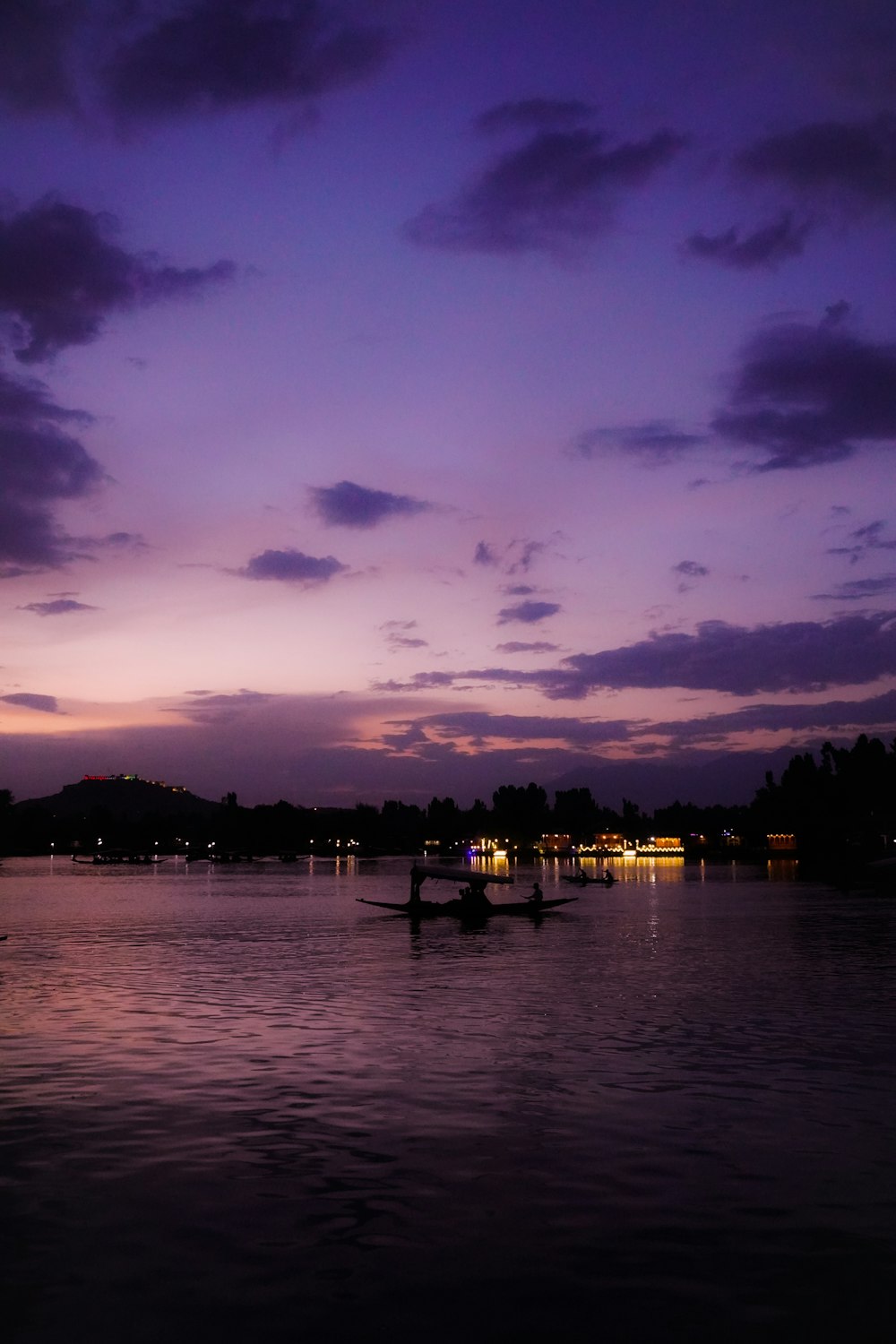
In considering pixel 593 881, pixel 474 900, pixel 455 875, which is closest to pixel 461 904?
pixel 474 900

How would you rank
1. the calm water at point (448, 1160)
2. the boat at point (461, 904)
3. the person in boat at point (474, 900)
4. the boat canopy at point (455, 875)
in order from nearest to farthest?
the calm water at point (448, 1160) < the boat canopy at point (455, 875) < the boat at point (461, 904) < the person in boat at point (474, 900)

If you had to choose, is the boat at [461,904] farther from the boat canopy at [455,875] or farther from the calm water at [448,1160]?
the calm water at [448,1160]

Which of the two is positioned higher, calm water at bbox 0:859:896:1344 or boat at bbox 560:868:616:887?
calm water at bbox 0:859:896:1344

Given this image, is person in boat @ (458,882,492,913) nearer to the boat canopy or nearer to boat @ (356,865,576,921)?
boat @ (356,865,576,921)

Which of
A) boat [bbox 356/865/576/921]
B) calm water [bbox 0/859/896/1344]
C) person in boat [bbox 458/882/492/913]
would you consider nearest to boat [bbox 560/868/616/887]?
boat [bbox 356/865/576/921]

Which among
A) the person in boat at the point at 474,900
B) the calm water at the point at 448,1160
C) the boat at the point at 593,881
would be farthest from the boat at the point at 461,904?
the boat at the point at 593,881

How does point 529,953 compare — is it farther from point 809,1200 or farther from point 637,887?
point 637,887

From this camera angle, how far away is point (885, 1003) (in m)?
36.6

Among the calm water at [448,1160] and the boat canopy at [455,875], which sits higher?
the boat canopy at [455,875]

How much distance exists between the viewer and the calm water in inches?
496

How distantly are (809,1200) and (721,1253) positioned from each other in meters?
2.66

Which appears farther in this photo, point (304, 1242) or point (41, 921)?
point (41, 921)

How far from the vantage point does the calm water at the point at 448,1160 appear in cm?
1259

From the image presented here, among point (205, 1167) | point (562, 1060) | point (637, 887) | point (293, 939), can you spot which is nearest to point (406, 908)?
point (293, 939)
